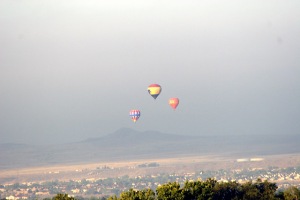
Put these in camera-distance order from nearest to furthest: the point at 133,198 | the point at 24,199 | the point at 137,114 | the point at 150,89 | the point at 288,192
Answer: the point at 133,198 → the point at 288,192 → the point at 150,89 → the point at 137,114 → the point at 24,199

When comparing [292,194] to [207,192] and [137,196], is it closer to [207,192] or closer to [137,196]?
[207,192]

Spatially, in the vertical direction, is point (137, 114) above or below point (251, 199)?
above

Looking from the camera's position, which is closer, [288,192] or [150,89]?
[288,192]

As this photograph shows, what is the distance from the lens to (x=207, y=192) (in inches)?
3041

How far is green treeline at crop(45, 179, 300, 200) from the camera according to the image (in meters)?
72.8

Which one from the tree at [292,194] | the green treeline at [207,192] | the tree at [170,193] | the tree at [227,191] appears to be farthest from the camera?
the tree at [227,191]

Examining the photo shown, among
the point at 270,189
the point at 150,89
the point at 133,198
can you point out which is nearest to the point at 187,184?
the point at 133,198

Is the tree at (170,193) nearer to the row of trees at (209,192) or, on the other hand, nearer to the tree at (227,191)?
the row of trees at (209,192)

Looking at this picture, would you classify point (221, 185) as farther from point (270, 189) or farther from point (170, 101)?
point (170, 101)

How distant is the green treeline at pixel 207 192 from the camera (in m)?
72.8

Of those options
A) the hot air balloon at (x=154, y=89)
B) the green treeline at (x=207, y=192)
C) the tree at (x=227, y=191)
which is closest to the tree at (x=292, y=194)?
the green treeline at (x=207, y=192)

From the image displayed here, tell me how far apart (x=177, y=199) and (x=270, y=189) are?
17.9m

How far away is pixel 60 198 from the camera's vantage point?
76.3 metres

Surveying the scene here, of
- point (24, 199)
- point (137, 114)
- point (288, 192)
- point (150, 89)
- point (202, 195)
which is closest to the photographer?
point (202, 195)
